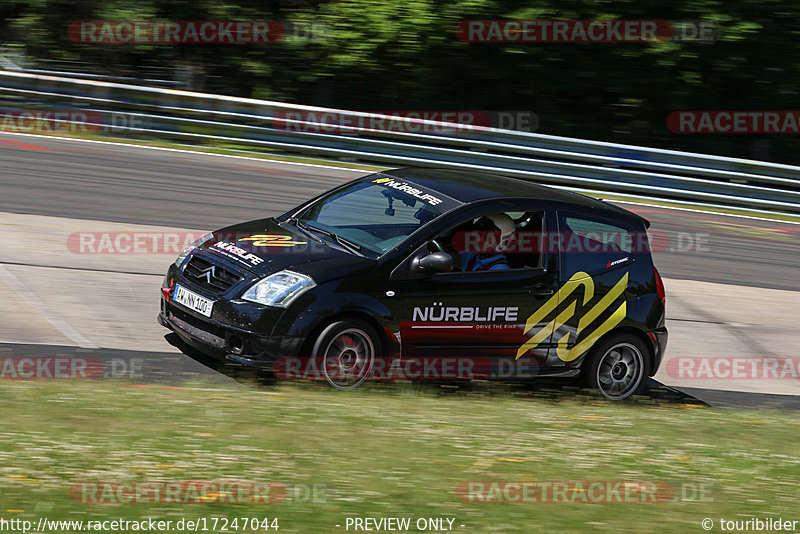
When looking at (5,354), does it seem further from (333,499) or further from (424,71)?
(424,71)

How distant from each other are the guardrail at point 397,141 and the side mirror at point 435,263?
927 cm

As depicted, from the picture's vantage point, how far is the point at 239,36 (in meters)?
20.4

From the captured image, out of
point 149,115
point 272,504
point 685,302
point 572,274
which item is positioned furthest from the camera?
point 149,115

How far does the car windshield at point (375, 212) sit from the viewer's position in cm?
741

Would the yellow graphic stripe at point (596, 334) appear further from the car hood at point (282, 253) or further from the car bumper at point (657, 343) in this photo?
the car hood at point (282, 253)

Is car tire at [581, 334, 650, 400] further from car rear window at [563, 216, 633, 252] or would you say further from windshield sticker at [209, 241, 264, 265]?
windshield sticker at [209, 241, 264, 265]

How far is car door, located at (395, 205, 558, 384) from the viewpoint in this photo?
717 cm

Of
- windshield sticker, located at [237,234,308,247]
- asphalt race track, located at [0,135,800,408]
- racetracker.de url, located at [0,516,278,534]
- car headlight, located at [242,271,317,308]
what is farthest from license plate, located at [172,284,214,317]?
racetracker.de url, located at [0,516,278,534]

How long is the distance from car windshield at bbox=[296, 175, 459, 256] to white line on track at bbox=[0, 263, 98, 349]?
6.68 feet

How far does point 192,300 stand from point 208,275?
0.73 ft

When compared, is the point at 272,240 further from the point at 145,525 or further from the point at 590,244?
the point at 145,525

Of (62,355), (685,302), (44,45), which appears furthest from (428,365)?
(44,45)

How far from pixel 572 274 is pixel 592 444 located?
209 centimetres

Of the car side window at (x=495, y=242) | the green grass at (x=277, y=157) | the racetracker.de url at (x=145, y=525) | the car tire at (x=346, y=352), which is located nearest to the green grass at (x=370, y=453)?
the racetracker.de url at (x=145, y=525)
